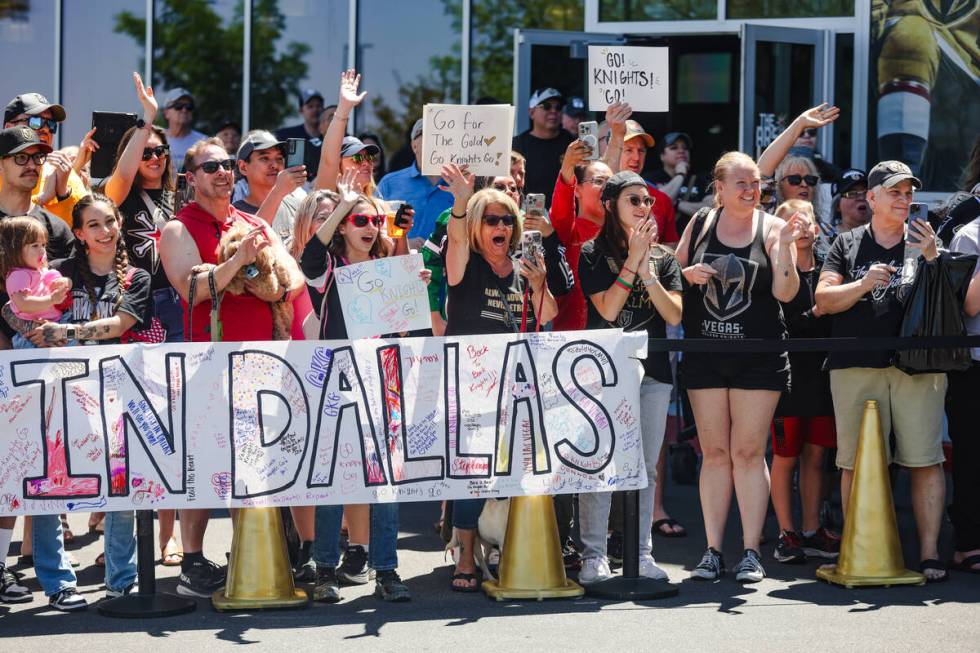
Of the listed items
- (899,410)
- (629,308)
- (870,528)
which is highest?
(629,308)

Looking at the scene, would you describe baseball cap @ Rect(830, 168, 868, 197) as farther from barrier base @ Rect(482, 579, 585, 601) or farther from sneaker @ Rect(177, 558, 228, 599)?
sneaker @ Rect(177, 558, 228, 599)

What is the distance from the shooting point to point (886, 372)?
7312 millimetres

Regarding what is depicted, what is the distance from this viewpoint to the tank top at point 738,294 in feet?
23.5

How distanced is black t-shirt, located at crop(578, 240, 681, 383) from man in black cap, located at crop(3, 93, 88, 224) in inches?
117

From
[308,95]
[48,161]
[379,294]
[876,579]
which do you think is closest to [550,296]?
[379,294]

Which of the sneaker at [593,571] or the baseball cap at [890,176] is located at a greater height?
the baseball cap at [890,176]

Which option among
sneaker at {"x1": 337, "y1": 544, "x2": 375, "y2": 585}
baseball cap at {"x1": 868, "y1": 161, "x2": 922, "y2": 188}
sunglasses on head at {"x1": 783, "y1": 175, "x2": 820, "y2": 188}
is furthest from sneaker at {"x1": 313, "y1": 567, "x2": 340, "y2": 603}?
sunglasses on head at {"x1": 783, "y1": 175, "x2": 820, "y2": 188}

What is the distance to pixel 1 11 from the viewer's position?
45.5 feet

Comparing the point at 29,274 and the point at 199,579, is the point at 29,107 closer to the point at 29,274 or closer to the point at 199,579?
the point at 29,274

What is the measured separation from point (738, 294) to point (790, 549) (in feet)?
4.93

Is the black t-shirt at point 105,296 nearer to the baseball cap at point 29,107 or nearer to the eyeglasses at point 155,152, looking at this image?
the eyeglasses at point 155,152

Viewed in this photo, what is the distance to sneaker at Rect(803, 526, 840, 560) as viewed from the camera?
7770mm

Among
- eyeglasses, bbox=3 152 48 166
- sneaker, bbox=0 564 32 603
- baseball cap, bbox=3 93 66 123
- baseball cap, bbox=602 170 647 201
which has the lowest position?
sneaker, bbox=0 564 32 603

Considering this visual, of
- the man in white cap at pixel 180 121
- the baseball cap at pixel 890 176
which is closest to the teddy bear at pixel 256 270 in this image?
the baseball cap at pixel 890 176
